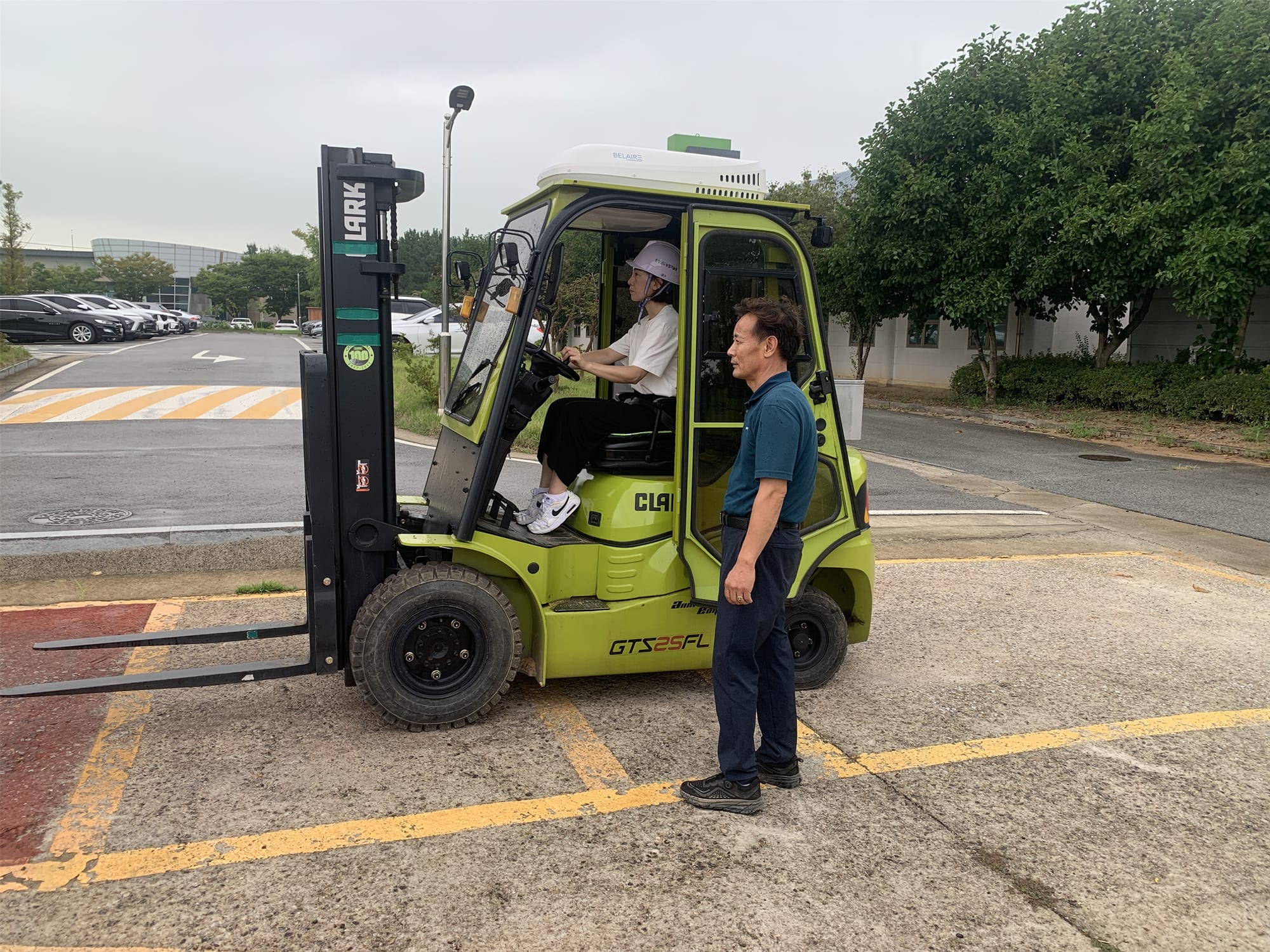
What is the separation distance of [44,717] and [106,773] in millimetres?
768

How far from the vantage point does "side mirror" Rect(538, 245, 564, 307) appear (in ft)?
13.9

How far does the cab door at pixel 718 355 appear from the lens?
437 centimetres

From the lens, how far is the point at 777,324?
143 inches

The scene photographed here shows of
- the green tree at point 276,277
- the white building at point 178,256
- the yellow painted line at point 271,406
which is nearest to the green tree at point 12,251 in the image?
the yellow painted line at point 271,406

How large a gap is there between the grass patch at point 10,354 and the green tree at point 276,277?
69749 mm

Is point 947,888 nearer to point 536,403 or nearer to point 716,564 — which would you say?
point 716,564

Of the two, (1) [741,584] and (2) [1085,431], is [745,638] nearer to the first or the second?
(1) [741,584]

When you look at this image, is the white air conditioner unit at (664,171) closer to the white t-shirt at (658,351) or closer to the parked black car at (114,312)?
the white t-shirt at (658,351)

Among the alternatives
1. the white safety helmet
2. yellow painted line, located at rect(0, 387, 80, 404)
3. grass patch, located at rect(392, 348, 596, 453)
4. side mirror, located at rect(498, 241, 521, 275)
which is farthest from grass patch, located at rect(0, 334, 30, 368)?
the white safety helmet

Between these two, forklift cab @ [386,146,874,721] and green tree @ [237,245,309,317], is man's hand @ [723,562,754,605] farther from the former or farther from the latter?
green tree @ [237,245,309,317]

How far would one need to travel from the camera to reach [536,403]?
14.4ft

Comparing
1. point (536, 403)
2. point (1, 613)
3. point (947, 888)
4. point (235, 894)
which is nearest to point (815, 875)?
point (947, 888)

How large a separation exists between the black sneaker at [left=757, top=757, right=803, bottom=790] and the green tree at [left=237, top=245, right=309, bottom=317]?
310 feet

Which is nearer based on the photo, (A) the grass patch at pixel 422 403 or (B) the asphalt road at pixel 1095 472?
(B) the asphalt road at pixel 1095 472
